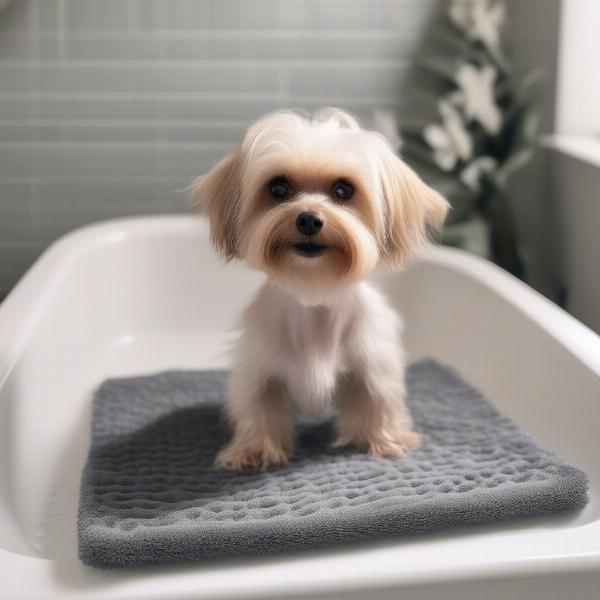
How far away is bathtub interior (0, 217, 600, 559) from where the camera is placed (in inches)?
61.2

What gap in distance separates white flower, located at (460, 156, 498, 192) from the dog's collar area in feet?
3.67

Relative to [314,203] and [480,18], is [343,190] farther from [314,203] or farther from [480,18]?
[480,18]

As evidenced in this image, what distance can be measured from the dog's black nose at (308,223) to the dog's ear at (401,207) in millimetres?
143

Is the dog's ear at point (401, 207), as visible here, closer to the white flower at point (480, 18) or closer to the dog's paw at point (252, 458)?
the dog's paw at point (252, 458)

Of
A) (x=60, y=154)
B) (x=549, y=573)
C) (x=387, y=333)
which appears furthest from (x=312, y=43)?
(x=549, y=573)

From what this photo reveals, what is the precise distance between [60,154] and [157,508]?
5.10ft

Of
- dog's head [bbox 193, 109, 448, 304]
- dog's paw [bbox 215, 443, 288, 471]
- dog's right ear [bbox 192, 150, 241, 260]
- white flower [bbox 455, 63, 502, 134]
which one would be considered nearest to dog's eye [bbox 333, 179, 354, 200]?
dog's head [bbox 193, 109, 448, 304]

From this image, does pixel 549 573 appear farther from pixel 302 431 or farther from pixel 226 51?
pixel 226 51

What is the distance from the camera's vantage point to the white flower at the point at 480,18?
2518 millimetres

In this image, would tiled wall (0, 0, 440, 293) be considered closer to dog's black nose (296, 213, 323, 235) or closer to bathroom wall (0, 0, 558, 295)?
bathroom wall (0, 0, 558, 295)

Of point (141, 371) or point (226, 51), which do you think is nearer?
point (141, 371)

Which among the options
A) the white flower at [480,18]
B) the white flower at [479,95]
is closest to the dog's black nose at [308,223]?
the white flower at [479,95]

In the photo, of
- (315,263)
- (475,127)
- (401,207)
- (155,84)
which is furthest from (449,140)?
(315,263)

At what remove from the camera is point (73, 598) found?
1067 millimetres
